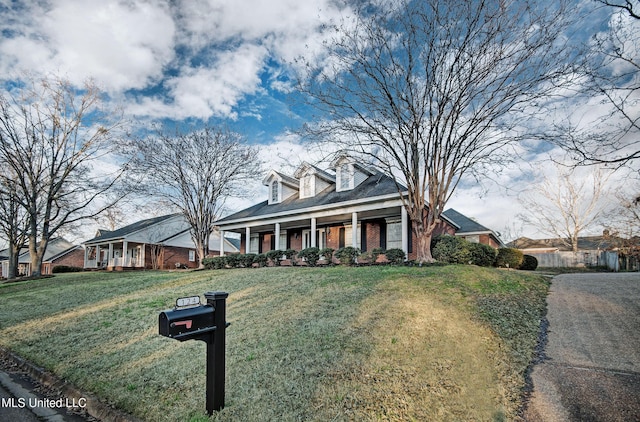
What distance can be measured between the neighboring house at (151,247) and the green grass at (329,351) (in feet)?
76.3

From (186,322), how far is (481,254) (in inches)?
520

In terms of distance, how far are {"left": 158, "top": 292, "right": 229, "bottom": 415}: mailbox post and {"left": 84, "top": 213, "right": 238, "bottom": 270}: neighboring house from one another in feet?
92.5

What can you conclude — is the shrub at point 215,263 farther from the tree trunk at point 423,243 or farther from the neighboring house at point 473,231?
the neighboring house at point 473,231

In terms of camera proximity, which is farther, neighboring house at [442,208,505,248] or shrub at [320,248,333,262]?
neighboring house at [442,208,505,248]

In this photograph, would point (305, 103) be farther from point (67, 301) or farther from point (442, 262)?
point (67, 301)

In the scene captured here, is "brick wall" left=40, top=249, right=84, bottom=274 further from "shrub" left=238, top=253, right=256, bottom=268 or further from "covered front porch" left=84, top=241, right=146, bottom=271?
"shrub" left=238, top=253, right=256, bottom=268

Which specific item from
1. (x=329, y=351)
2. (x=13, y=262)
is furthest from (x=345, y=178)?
(x=13, y=262)

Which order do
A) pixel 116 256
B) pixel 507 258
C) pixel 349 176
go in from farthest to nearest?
pixel 116 256, pixel 349 176, pixel 507 258

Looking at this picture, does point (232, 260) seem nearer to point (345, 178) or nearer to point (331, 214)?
point (331, 214)

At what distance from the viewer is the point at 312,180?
19.9 meters

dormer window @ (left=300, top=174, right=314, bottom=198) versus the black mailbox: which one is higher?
dormer window @ (left=300, top=174, right=314, bottom=198)

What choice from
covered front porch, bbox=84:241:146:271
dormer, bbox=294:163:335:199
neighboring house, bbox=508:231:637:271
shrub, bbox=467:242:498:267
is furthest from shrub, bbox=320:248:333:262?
covered front porch, bbox=84:241:146:271

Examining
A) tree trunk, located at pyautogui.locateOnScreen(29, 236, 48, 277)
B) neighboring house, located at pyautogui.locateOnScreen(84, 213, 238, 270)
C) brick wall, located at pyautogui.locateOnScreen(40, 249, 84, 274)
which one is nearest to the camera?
tree trunk, located at pyautogui.locateOnScreen(29, 236, 48, 277)

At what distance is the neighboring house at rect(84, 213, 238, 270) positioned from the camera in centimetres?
3019
